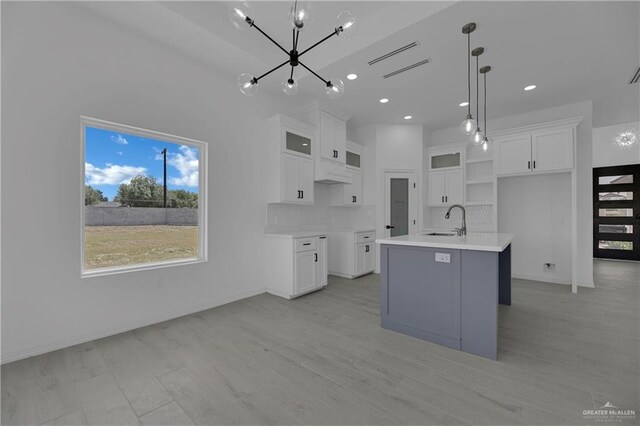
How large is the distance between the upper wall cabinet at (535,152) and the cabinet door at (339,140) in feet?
9.05

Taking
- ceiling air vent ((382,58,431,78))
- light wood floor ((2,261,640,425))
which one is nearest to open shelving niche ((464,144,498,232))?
light wood floor ((2,261,640,425))

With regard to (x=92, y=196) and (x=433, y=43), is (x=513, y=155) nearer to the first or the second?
(x=433, y=43)

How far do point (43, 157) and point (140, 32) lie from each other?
163cm

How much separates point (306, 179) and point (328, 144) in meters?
0.83

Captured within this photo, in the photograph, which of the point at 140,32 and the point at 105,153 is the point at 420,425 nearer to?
the point at 105,153

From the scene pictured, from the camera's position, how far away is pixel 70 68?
8.14ft

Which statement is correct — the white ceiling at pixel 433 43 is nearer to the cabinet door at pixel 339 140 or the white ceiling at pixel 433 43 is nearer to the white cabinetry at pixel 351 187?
the cabinet door at pixel 339 140

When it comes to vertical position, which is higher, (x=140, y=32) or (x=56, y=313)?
(x=140, y=32)

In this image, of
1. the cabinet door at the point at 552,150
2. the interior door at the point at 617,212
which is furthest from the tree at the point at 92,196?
the interior door at the point at 617,212

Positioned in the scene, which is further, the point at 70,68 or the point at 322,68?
the point at 322,68

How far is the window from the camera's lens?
8.93 ft

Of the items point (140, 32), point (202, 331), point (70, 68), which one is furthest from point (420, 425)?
point (140, 32)

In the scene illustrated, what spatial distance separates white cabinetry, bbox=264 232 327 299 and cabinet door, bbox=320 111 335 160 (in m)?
1.48

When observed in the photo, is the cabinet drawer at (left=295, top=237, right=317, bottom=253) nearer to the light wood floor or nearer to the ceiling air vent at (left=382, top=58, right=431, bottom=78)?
the light wood floor
